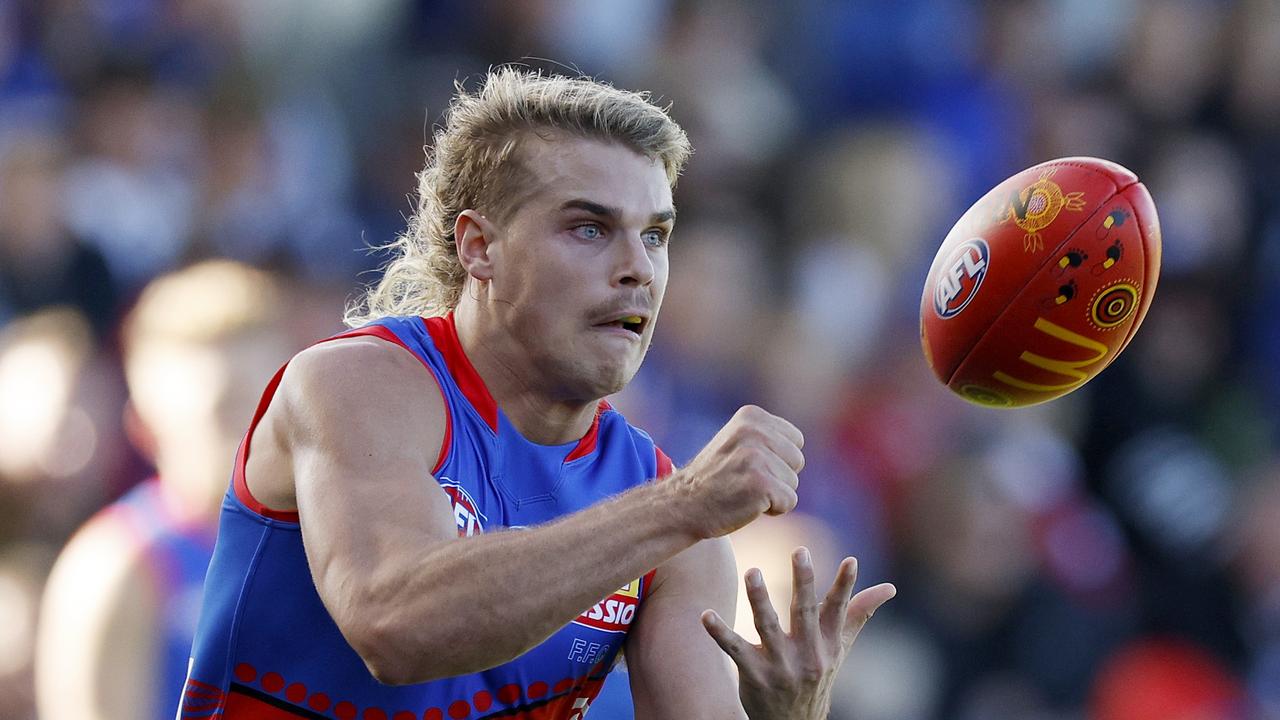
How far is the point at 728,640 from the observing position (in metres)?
3.55

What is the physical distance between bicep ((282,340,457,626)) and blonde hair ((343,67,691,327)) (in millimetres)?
637

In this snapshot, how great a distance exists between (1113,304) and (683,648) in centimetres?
131

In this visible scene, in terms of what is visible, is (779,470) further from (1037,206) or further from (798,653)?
(1037,206)

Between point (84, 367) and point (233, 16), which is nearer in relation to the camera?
point (84, 367)

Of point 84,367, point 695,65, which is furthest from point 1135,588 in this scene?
point 84,367

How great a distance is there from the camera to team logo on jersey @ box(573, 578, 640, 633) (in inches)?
151

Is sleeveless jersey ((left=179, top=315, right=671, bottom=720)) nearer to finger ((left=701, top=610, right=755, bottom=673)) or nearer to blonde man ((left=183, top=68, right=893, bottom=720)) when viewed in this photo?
blonde man ((left=183, top=68, right=893, bottom=720))

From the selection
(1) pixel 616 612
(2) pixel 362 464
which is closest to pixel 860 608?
(1) pixel 616 612

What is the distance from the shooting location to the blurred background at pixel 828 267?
7039 mm

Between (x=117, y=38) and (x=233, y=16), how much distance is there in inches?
25.4

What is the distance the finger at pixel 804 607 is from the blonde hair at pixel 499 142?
1.10 m

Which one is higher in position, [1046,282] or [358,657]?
[1046,282]

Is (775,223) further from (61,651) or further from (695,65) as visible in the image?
(61,651)

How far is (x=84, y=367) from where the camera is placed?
678cm
